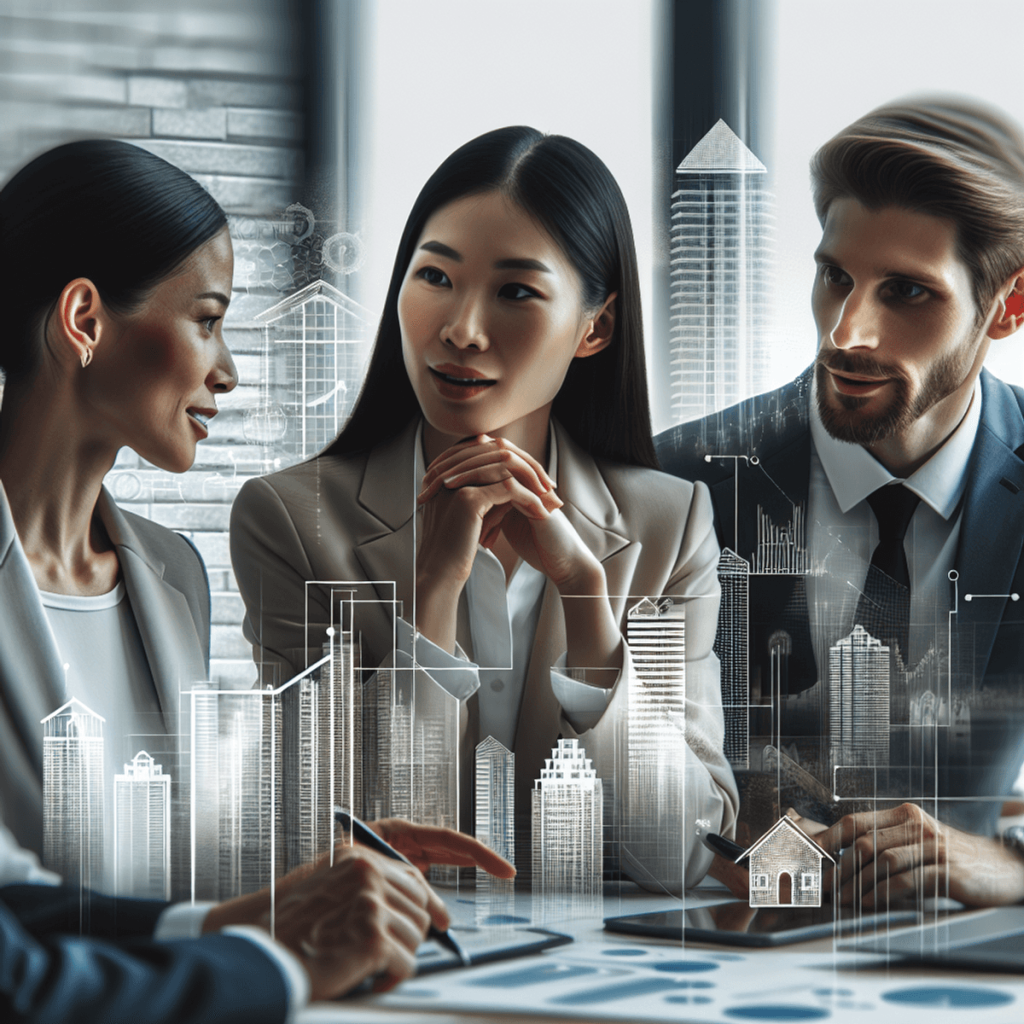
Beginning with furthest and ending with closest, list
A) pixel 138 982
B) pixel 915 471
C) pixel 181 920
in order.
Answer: pixel 915 471, pixel 181 920, pixel 138 982

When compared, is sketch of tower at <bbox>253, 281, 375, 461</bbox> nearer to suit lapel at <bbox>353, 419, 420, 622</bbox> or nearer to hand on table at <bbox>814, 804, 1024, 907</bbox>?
suit lapel at <bbox>353, 419, 420, 622</bbox>

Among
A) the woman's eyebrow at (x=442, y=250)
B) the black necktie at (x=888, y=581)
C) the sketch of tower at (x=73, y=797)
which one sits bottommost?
the sketch of tower at (x=73, y=797)

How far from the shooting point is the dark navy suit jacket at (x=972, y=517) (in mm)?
2047

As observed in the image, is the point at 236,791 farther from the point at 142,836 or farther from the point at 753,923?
the point at 753,923

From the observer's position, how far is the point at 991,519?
2082 mm

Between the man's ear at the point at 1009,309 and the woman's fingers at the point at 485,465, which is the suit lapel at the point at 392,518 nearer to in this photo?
the woman's fingers at the point at 485,465

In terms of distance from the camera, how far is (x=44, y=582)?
204 cm

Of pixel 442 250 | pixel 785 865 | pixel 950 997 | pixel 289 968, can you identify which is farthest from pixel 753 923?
pixel 442 250

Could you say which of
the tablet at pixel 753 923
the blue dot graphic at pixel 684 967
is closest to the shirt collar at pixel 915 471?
the tablet at pixel 753 923

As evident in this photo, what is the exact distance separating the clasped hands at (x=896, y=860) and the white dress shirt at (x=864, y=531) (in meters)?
0.29

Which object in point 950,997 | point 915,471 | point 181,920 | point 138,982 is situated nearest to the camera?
point 138,982

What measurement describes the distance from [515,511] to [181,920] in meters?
0.94

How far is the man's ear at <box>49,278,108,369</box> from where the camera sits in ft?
6.61

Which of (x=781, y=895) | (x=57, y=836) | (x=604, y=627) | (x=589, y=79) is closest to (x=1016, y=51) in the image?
(x=589, y=79)
